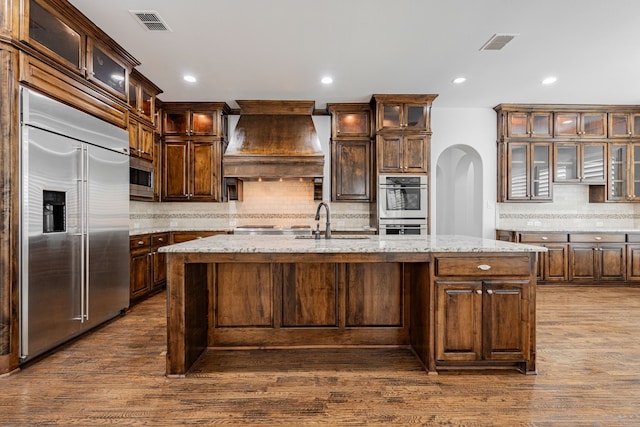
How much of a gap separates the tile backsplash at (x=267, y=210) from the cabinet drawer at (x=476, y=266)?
3549mm

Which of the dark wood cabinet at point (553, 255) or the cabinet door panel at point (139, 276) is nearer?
the cabinet door panel at point (139, 276)

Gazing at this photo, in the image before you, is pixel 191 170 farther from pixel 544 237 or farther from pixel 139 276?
pixel 544 237

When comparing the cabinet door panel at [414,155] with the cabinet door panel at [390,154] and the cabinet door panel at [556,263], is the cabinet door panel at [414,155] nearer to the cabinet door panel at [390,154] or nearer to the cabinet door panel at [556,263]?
the cabinet door panel at [390,154]

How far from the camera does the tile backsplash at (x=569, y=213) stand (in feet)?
19.7

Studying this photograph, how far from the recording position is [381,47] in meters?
3.76

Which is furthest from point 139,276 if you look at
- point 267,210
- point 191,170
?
point 267,210

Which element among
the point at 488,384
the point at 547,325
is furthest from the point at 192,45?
the point at 547,325

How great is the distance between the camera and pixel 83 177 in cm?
314

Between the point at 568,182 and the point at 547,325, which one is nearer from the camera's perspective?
the point at 547,325

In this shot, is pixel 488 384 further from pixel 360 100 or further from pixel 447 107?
pixel 447 107

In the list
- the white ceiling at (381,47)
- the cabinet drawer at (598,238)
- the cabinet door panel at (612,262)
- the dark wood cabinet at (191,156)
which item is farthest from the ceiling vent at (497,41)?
the dark wood cabinet at (191,156)

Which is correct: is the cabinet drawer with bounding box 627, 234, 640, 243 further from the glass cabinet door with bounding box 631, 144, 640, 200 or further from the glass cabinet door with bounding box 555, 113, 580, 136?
the glass cabinet door with bounding box 555, 113, 580, 136

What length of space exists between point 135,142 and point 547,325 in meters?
5.15

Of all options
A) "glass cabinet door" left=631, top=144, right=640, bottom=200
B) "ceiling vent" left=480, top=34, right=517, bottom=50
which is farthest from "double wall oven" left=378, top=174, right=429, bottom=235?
"glass cabinet door" left=631, top=144, right=640, bottom=200
